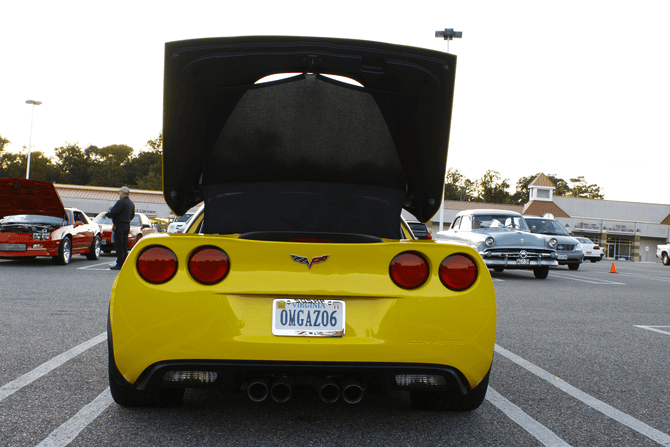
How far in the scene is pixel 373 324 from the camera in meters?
2.58

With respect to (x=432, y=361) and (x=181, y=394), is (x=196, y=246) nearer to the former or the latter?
(x=181, y=394)

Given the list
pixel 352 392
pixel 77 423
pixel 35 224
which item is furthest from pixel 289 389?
pixel 35 224

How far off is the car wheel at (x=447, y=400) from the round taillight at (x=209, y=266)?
133cm

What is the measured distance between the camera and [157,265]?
2.63 m

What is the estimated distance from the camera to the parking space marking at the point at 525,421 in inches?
108

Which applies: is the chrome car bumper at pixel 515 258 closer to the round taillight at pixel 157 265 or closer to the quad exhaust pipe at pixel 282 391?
the quad exhaust pipe at pixel 282 391

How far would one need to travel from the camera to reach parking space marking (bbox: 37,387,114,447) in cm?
256

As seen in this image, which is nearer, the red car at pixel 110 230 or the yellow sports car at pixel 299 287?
the yellow sports car at pixel 299 287

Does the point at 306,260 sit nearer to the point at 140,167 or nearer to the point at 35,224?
the point at 35,224

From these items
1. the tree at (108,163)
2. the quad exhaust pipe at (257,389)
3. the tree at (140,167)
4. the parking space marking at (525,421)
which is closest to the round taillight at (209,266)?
the quad exhaust pipe at (257,389)

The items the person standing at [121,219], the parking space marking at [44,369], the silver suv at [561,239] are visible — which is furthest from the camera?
the silver suv at [561,239]

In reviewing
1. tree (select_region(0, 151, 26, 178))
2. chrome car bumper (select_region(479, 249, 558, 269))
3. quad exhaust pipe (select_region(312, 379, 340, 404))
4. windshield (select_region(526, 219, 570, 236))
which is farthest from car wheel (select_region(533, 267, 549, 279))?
tree (select_region(0, 151, 26, 178))

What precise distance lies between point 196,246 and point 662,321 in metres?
6.71

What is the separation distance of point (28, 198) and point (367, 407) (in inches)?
424
